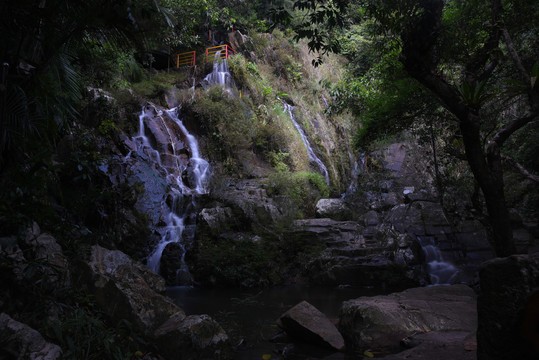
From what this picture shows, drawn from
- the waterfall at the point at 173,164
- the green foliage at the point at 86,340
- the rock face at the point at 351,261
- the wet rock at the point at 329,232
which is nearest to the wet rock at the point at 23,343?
the green foliage at the point at 86,340

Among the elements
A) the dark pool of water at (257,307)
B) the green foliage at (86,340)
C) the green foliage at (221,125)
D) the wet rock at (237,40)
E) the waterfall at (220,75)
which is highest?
the wet rock at (237,40)

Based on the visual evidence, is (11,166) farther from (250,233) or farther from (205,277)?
(250,233)

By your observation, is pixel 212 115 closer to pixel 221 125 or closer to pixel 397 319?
pixel 221 125

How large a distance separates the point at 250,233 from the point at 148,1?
709cm

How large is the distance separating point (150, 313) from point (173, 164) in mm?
9930

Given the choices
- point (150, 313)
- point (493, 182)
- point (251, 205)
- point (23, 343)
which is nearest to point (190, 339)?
point (150, 313)

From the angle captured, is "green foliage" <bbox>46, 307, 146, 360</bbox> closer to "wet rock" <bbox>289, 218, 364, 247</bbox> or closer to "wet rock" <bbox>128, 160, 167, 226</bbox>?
"wet rock" <bbox>128, 160, 167, 226</bbox>

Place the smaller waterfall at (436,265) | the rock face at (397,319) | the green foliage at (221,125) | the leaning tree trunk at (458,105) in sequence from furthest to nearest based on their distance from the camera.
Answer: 1. the green foliage at (221,125)
2. the smaller waterfall at (436,265)
3. the leaning tree trunk at (458,105)
4. the rock face at (397,319)

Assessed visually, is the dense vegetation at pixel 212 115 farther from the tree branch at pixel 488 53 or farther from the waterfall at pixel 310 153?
the waterfall at pixel 310 153

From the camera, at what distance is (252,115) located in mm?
17047

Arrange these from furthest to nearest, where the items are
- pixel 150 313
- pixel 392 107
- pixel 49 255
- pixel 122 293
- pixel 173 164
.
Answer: pixel 173 164
pixel 392 107
pixel 150 313
pixel 122 293
pixel 49 255

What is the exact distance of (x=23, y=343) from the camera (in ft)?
7.68

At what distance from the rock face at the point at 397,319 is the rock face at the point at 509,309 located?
7.31ft

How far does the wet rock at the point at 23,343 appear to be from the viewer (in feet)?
7.48
